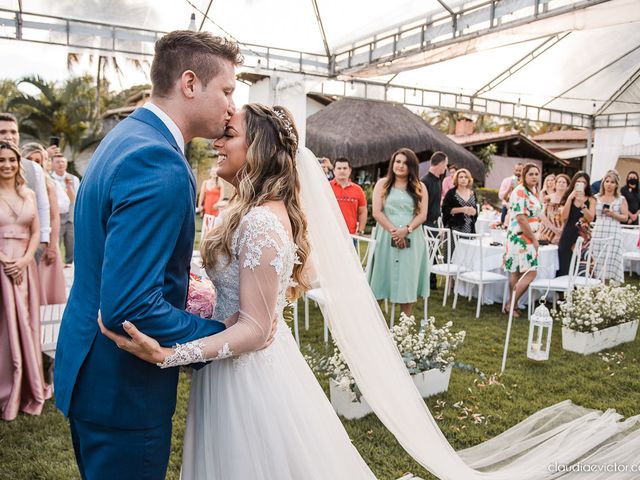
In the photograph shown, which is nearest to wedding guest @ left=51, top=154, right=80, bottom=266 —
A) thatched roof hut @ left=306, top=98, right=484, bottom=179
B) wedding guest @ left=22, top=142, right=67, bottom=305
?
wedding guest @ left=22, top=142, right=67, bottom=305

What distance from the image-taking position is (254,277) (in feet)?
5.90

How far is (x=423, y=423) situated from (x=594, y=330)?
3901mm

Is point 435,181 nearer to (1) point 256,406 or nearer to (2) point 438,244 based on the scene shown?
(2) point 438,244

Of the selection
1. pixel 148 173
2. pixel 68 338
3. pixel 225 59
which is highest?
pixel 225 59

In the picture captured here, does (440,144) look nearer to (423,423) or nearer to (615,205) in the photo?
(615,205)

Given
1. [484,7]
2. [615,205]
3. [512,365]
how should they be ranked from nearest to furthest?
[512,365]
[484,7]
[615,205]

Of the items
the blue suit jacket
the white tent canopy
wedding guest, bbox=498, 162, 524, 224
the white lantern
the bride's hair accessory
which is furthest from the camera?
wedding guest, bbox=498, 162, 524, 224

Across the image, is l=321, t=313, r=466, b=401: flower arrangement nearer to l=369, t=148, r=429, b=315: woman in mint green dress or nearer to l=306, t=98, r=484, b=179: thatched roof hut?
l=369, t=148, r=429, b=315: woman in mint green dress

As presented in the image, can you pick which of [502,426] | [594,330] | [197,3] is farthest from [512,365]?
[197,3]

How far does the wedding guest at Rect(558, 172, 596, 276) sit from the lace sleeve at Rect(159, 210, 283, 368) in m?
6.64

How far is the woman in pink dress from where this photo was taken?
3777 millimetres

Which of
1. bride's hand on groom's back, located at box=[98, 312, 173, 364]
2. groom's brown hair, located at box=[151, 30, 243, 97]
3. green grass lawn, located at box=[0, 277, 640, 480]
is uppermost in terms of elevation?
groom's brown hair, located at box=[151, 30, 243, 97]

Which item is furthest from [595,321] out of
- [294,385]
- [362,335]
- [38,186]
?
[38,186]

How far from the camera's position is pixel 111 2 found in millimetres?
7676
